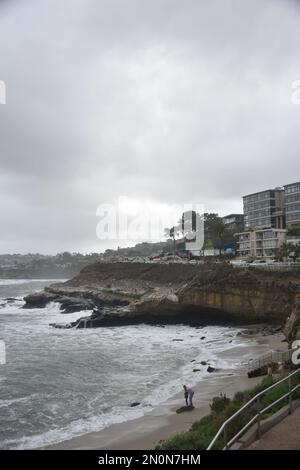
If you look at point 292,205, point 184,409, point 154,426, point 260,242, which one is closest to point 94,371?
point 184,409

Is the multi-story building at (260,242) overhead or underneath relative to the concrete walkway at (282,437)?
overhead

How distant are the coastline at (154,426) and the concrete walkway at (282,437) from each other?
5.72 m

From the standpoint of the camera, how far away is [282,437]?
752 cm

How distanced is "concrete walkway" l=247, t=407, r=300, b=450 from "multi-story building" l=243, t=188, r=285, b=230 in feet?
262

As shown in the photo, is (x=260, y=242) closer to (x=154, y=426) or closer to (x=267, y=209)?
(x=267, y=209)

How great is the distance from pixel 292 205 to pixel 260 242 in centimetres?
889

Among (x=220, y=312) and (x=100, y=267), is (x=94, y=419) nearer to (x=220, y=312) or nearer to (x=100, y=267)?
(x=220, y=312)

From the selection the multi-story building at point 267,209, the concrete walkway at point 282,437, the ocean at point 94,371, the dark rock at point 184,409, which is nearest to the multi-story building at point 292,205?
the multi-story building at point 267,209

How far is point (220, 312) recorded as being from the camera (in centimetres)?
3994

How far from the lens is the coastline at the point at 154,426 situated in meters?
13.3

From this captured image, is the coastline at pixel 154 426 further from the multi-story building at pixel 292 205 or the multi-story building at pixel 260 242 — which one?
the multi-story building at pixel 292 205

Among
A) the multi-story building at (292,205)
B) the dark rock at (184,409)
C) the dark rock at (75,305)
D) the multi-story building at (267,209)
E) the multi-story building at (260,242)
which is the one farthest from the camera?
the multi-story building at (267,209)

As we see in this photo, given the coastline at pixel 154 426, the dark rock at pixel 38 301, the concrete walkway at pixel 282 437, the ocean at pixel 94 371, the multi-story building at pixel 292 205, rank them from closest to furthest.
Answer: the concrete walkway at pixel 282 437
the coastline at pixel 154 426
the ocean at pixel 94 371
the dark rock at pixel 38 301
the multi-story building at pixel 292 205

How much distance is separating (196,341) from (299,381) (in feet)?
70.7
